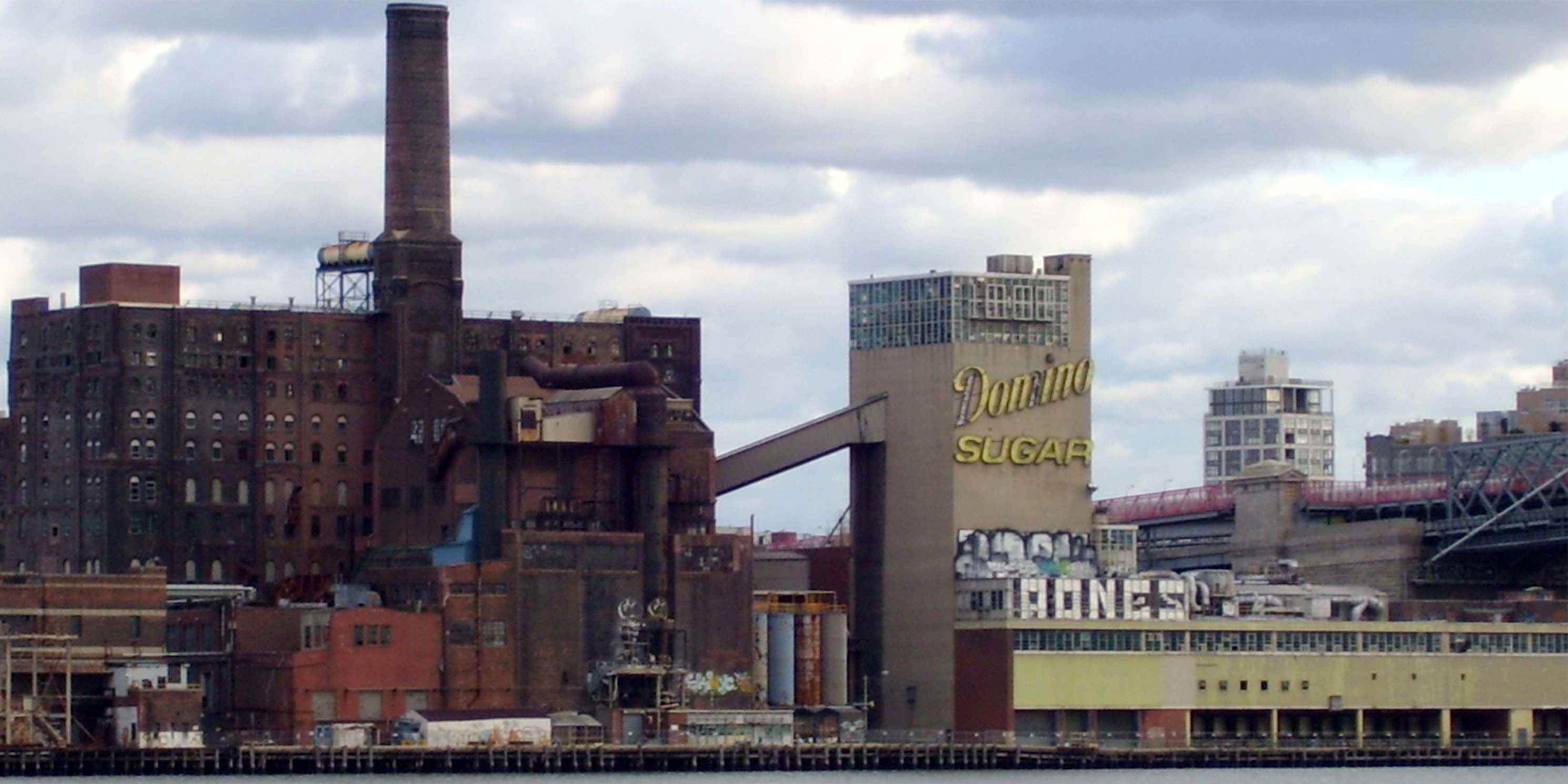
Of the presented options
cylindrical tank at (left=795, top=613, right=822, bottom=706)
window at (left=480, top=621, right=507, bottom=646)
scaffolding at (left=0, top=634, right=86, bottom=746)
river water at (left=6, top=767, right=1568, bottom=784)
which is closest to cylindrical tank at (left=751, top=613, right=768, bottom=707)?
cylindrical tank at (left=795, top=613, right=822, bottom=706)

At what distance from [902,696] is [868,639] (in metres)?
3.90

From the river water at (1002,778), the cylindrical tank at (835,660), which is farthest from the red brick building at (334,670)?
the cylindrical tank at (835,660)

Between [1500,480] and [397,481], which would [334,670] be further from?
[1500,480]

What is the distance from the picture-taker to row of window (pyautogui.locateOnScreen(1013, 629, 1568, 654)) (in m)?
174

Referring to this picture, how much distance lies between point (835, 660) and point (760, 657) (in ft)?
13.4

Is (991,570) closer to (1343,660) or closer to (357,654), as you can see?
(1343,660)

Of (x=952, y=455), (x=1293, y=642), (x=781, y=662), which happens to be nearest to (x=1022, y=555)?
(x=952, y=455)

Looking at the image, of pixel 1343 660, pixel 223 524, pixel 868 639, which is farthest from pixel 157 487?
pixel 1343 660

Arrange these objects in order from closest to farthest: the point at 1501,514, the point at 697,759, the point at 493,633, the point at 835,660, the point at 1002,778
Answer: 1. the point at 1002,778
2. the point at 697,759
3. the point at 493,633
4. the point at 835,660
5. the point at 1501,514

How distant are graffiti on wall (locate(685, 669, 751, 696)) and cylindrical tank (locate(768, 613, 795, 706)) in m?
3.53

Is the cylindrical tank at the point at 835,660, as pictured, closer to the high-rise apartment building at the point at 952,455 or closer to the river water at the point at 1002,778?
the high-rise apartment building at the point at 952,455

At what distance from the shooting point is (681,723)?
166m

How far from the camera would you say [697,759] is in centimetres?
16162

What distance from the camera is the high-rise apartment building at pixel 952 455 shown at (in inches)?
6959
